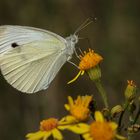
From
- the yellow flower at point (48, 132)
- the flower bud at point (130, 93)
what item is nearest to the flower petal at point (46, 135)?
the yellow flower at point (48, 132)

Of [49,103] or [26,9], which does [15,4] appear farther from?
[49,103]

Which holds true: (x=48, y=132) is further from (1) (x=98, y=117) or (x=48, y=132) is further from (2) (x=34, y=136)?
(1) (x=98, y=117)

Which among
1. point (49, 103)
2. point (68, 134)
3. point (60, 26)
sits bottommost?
point (68, 134)

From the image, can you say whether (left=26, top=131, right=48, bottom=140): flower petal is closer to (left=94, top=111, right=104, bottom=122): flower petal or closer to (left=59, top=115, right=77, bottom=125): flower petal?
(left=59, top=115, right=77, bottom=125): flower petal

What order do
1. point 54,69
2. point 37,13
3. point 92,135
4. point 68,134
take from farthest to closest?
1. point 37,13
2. point 68,134
3. point 54,69
4. point 92,135

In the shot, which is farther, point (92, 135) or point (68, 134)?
point (68, 134)

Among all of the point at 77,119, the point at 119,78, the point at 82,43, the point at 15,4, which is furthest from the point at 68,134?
the point at 77,119

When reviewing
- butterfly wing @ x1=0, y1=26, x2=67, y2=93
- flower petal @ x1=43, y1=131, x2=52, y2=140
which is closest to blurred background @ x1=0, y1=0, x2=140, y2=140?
butterfly wing @ x1=0, y1=26, x2=67, y2=93
